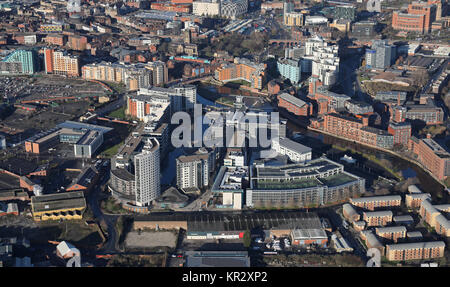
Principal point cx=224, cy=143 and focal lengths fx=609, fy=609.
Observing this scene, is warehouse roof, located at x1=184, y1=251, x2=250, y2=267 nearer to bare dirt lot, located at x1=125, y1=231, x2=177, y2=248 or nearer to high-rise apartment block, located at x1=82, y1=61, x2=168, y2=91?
bare dirt lot, located at x1=125, y1=231, x2=177, y2=248

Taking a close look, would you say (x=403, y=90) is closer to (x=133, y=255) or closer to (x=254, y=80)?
(x=254, y=80)

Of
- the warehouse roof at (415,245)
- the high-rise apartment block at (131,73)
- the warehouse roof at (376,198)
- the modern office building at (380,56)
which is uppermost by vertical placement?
the modern office building at (380,56)

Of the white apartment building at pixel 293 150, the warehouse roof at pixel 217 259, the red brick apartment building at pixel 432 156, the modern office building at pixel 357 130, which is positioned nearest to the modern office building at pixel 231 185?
the white apartment building at pixel 293 150

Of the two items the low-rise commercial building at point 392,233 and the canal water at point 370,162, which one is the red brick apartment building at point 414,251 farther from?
the canal water at point 370,162

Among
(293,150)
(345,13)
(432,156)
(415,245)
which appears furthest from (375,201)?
(345,13)

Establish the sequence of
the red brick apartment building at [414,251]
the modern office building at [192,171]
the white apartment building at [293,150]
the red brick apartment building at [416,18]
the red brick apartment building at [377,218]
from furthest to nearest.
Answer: the red brick apartment building at [416,18] → the white apartment building at [293,150] → the modern office building at [192,171] → the red brick apartment building at [377,218] → the red brick apartment building at [414,251]

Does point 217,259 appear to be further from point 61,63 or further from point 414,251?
point 61,63
